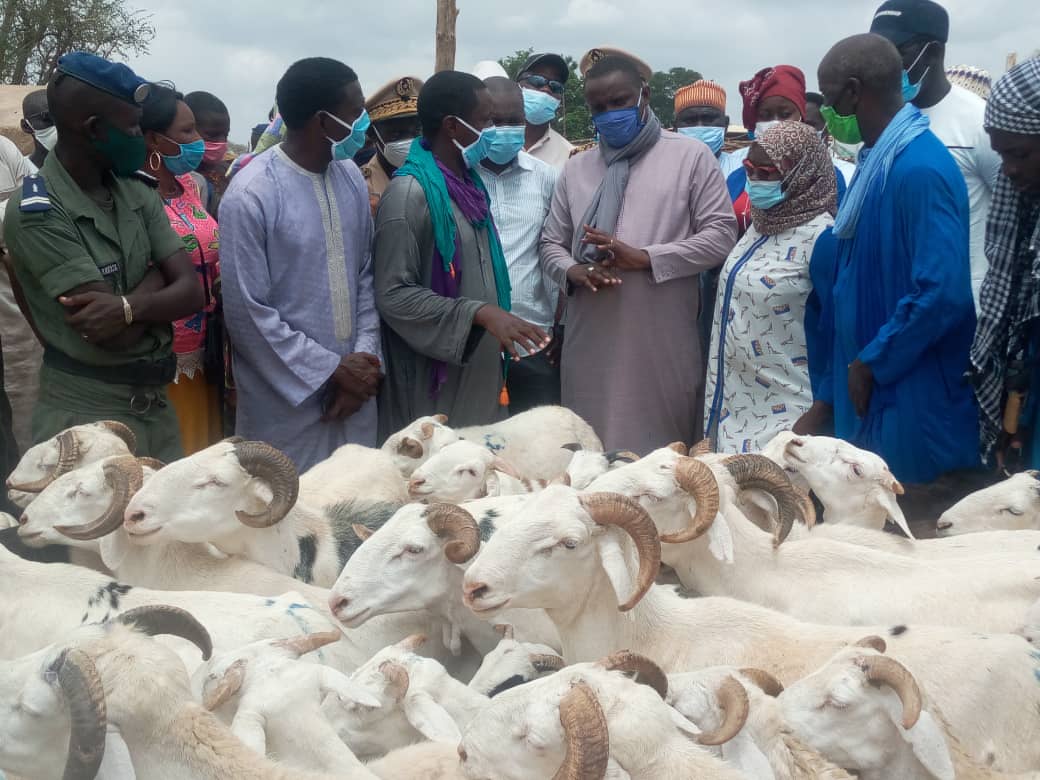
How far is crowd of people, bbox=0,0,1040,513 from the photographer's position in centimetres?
511

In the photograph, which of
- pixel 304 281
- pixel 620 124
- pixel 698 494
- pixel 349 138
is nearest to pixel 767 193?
pixel 620 124

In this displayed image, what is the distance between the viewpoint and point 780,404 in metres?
6.35

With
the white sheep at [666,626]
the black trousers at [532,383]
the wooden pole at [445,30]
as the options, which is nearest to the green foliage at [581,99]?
the wooden pole at [445,30]

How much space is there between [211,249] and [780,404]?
11.1 feet

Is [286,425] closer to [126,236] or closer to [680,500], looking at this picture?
[126,236]

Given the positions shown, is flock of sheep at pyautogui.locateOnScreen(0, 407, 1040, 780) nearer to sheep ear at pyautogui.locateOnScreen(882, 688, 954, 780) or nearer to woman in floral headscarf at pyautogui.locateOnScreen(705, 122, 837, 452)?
sheep ear at pyautogui.locateOnScreen(882, 688, 954, 780)

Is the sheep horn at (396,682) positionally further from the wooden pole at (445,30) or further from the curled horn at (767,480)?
the wooden pole at (445,30)

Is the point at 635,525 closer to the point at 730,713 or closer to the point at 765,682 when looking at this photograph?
the point at 765,682

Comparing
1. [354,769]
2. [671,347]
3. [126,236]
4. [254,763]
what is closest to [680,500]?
[354,769]

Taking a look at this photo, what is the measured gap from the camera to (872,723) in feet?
10.2

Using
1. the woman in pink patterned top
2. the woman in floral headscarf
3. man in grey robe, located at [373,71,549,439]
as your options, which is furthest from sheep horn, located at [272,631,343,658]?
the woman in floral headscarf

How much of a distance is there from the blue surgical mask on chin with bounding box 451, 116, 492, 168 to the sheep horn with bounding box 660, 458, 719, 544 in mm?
2917

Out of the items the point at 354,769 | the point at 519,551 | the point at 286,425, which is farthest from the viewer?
the point at 286,425

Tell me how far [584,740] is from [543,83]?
756cm
